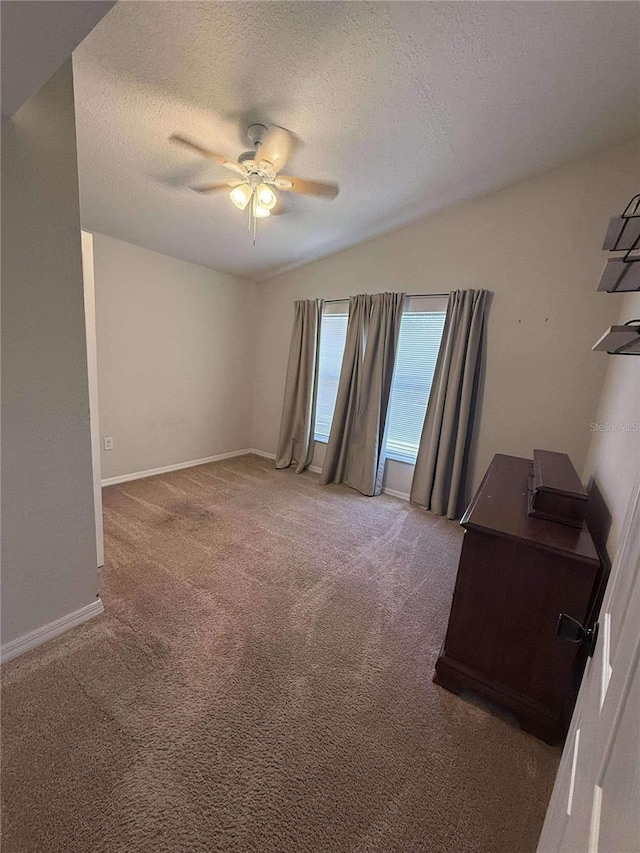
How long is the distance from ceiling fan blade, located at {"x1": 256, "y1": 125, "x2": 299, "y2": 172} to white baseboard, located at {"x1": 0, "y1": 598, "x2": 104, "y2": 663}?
8.10 ft

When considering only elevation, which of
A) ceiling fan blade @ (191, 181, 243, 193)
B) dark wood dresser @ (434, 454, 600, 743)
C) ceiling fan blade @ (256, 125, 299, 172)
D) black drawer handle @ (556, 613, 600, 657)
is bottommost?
dark wood dresser @ (434, 454, 600, 743)

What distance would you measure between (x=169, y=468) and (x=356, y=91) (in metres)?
3.54

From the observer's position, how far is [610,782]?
42 centimetres

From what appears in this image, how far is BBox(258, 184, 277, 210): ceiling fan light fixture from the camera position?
1.86 meters

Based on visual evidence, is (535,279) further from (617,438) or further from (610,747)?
(610,747)

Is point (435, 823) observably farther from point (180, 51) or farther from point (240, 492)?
point (180, 51)

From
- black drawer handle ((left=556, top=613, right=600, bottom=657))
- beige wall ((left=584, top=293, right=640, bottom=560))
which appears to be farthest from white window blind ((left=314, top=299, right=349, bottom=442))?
black drawer handle ((left=556, top=613, right=600, bottom=657))

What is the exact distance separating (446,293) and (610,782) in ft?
10.3

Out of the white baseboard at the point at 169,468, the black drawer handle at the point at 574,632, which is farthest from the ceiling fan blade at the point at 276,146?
the white baseboard at the point at 169,468

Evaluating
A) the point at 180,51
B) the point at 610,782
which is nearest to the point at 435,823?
the point at 610,782

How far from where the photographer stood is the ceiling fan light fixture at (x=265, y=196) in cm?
186

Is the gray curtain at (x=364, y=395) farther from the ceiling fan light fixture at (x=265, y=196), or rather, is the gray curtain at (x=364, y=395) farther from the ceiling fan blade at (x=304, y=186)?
the ceiling fan light fixture at (x=265, y=196)

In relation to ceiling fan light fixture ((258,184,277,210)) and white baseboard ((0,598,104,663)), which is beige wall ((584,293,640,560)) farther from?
white baseboard ((0,598,104,663))

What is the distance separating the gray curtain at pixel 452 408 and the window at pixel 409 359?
0.48 ft
